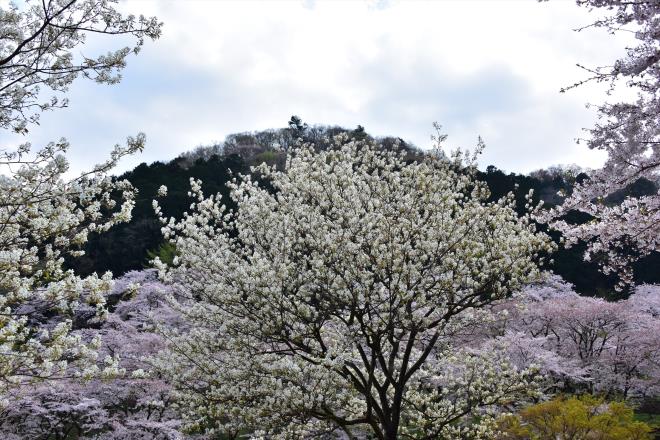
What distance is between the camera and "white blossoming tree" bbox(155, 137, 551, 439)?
927 cm

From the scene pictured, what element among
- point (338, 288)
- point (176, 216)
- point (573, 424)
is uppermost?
point (176, 216)

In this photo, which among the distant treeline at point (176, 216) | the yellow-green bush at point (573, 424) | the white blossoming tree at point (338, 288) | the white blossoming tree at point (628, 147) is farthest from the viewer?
the distant treeline at point (176, 216)

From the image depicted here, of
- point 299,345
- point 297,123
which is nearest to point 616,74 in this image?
point 299,345

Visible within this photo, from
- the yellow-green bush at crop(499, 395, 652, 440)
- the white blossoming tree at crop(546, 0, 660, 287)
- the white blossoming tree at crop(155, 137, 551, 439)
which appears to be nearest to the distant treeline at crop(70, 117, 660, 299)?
the yellow-green bush at crop(499, 395, 652, 440)

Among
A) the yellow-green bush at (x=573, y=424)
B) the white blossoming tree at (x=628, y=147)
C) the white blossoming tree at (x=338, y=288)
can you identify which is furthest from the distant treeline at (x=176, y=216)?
the white blossoming tree at (x=628, y=147)

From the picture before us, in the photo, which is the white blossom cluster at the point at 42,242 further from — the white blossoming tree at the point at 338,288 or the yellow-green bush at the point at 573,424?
the yellow-green bush at the point at 573,424

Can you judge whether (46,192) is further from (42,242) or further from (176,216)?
(176,216)

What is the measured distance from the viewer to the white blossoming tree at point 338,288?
9266 millimetres

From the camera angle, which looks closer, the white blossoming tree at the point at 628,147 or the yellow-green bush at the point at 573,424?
the white blossoming tree at the point at 628,147

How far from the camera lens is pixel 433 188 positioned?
33.6 ft

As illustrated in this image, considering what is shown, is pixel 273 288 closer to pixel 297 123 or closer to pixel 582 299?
pixel 582 299

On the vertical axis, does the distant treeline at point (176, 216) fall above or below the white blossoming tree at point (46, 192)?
above

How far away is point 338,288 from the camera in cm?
921

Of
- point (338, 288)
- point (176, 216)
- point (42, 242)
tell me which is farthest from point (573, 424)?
point (176, 216)
